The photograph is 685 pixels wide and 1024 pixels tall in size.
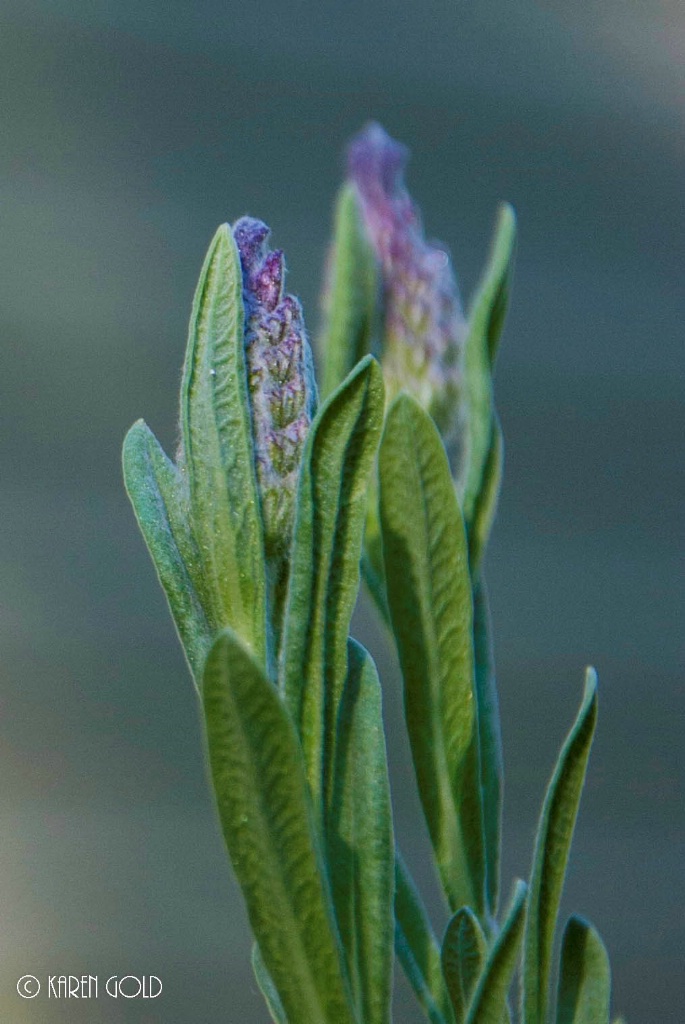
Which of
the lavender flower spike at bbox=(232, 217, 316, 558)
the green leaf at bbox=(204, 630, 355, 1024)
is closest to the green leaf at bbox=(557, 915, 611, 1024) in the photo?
the green leaf at bbox=(204, 630, 355, 1024)

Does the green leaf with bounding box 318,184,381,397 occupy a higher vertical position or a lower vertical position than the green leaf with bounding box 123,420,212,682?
higher

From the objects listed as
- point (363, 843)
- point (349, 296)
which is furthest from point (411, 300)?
point (363, 843)

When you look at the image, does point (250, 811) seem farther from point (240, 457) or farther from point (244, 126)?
point (244, 126)

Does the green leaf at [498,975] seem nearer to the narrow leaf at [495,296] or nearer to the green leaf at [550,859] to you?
the green leaf at [550,859]

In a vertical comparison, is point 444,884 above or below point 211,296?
below

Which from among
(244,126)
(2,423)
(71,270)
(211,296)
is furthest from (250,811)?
(244,126)

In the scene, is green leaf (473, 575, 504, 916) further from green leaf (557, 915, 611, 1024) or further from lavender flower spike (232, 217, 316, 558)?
lavender flower spike (232, 217, 316, 558)

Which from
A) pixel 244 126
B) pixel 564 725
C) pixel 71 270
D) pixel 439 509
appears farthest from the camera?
pixel 564 725
